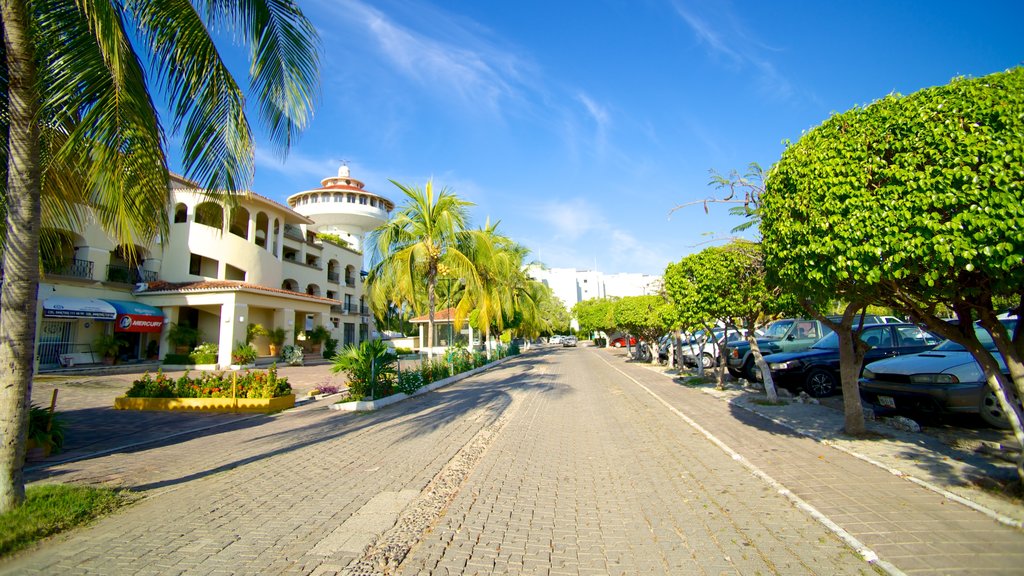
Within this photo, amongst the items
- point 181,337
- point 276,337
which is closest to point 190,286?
point 181,337

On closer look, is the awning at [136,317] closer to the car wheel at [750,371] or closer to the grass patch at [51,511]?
the grass patch at [51,511]

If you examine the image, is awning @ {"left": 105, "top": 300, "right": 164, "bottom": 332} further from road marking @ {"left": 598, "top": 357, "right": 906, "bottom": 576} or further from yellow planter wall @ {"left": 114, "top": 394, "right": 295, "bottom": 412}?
road marking @ {"left": 598, "top": 357, "right": 906, "bottom": 576}

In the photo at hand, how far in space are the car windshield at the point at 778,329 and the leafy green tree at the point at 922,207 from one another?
12.1 metres

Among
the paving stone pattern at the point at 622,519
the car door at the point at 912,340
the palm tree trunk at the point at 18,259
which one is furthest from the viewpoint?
the car door at the point at 912,340

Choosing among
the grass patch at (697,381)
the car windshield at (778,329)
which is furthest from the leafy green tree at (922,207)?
the car windshield at (778,329)

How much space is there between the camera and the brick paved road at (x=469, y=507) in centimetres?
347

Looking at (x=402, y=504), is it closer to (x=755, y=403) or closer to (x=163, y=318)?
(x=755, y=403)

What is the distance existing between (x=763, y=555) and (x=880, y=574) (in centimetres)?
68

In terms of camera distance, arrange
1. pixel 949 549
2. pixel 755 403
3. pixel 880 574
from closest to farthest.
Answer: pixel 880 574 < pixel 949 549 < pixel 755 403

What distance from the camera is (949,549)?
346 cm

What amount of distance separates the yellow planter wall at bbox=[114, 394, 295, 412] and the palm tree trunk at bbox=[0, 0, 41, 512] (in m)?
7.17

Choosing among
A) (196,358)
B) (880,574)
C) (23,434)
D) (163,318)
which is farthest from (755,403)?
(163,318)

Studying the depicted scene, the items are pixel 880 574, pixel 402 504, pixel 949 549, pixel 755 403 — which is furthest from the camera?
pixel 755 403

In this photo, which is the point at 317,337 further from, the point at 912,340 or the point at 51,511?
the point at 912,340
